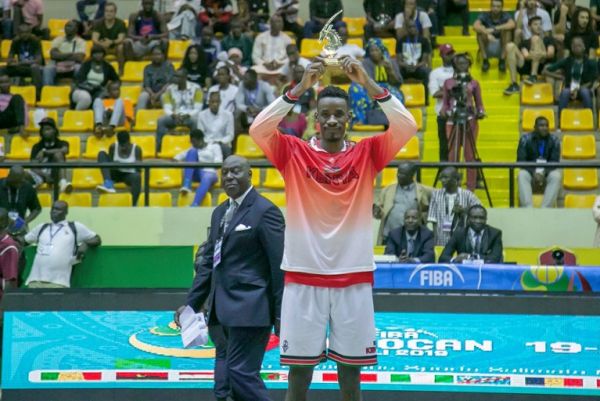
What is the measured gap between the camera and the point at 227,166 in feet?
27.1

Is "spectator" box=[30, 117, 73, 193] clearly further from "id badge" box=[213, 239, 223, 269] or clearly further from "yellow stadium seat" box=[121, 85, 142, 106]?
"id badge" box=[213, 239, 223, 269]

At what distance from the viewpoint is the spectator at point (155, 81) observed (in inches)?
744

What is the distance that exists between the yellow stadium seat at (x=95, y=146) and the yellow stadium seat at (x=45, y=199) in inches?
92.5

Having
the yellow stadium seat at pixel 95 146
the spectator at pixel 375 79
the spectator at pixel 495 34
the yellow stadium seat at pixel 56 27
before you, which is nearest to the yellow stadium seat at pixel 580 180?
the spectator at pixel 375 79

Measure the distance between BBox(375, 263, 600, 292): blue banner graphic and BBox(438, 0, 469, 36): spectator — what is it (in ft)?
33.4

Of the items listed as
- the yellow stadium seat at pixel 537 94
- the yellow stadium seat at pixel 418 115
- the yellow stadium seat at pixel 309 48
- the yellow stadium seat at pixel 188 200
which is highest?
the yellow stadium seat at pixel 309 48

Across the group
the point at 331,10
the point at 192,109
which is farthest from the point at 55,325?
the point at 331,10

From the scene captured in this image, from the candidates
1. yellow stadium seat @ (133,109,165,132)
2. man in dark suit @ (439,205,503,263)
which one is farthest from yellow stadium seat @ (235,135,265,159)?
man in dark suit @ (439,205,503,263)

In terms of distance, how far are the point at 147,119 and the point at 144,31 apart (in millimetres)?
2980

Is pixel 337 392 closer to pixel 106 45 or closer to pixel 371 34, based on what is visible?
pixel 371 34

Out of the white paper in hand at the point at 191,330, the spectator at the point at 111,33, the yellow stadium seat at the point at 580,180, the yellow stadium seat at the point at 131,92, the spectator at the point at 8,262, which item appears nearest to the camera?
the white paper in hand at the point at 191,330

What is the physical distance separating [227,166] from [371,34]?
39.2 feet

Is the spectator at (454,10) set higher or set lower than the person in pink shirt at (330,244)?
higher

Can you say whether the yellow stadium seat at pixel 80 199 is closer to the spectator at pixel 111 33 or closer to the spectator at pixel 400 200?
the spectator at pixel 400 200
